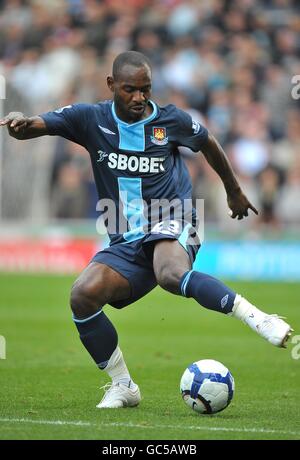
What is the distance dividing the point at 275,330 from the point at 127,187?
1.81 m

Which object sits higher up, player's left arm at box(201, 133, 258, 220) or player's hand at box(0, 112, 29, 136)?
player's hand at box(0, 112, 29, 136)

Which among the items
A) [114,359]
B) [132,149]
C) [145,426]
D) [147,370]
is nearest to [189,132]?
[132,149]

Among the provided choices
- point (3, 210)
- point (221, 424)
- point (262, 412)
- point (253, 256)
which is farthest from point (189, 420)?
point (3, 210)

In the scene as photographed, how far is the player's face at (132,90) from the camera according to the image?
24.1ft

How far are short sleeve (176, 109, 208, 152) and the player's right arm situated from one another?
3.34ft

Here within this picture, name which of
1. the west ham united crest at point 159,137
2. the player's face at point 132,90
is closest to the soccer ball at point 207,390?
the west ham united crest at point 159,137

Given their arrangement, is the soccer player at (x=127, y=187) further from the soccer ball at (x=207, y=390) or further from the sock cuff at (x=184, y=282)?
the soccer ball at (x=207, y=390)

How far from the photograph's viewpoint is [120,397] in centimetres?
763

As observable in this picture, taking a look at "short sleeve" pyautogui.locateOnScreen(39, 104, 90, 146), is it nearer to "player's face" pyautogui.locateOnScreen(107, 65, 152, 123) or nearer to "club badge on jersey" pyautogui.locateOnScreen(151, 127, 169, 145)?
"player's face" pyautogui.locateOnScreen(107, 65, 152, 123)

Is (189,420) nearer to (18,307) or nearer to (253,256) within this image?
(18,307)

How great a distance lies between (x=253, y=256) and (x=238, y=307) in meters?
12.9

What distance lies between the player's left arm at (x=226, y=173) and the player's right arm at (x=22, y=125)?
1.27m

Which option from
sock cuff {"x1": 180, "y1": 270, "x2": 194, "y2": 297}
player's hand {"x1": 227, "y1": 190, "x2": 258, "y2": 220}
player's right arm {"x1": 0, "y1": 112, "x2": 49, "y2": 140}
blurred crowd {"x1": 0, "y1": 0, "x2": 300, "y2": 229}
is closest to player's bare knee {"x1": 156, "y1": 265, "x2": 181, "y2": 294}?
sock cuff {"x1": 180, "y1": 270, "x2": 194, "y2": 297}

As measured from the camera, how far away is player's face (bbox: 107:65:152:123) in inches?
289
